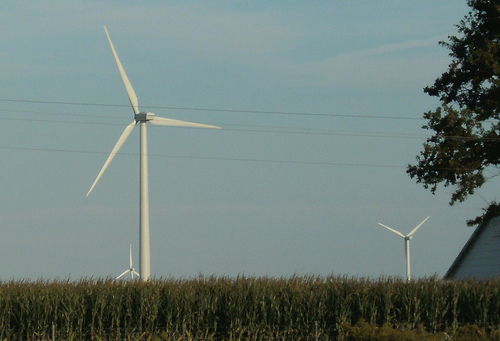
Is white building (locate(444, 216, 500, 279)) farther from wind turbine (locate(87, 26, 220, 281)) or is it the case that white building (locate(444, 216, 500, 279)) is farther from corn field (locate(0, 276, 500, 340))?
wind turbine (locate(87, 26, 220, 281))

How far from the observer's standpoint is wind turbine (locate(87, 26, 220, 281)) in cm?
3759

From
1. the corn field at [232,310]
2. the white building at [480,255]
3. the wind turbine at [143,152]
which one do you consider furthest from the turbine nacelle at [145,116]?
the white building at [480,255]

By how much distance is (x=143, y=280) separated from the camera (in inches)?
1426

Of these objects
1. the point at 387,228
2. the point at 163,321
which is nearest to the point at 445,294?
the point at 163,321

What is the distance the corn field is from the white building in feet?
78.3

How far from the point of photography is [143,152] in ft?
126

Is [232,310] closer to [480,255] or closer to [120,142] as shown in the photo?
[120,142]

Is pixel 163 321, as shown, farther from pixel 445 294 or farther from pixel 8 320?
pixel 445 294

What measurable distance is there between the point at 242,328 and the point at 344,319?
3964mm

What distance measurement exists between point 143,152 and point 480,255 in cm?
3147

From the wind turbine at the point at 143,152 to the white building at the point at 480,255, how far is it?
26.5 m

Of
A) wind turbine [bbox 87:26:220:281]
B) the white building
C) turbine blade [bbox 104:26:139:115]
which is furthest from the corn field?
the white building

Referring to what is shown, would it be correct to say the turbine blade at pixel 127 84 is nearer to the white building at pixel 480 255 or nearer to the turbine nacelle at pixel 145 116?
the turbine nacelle at pixel 145 116

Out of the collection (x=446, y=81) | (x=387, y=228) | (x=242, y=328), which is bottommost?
(x=242, y=328)
